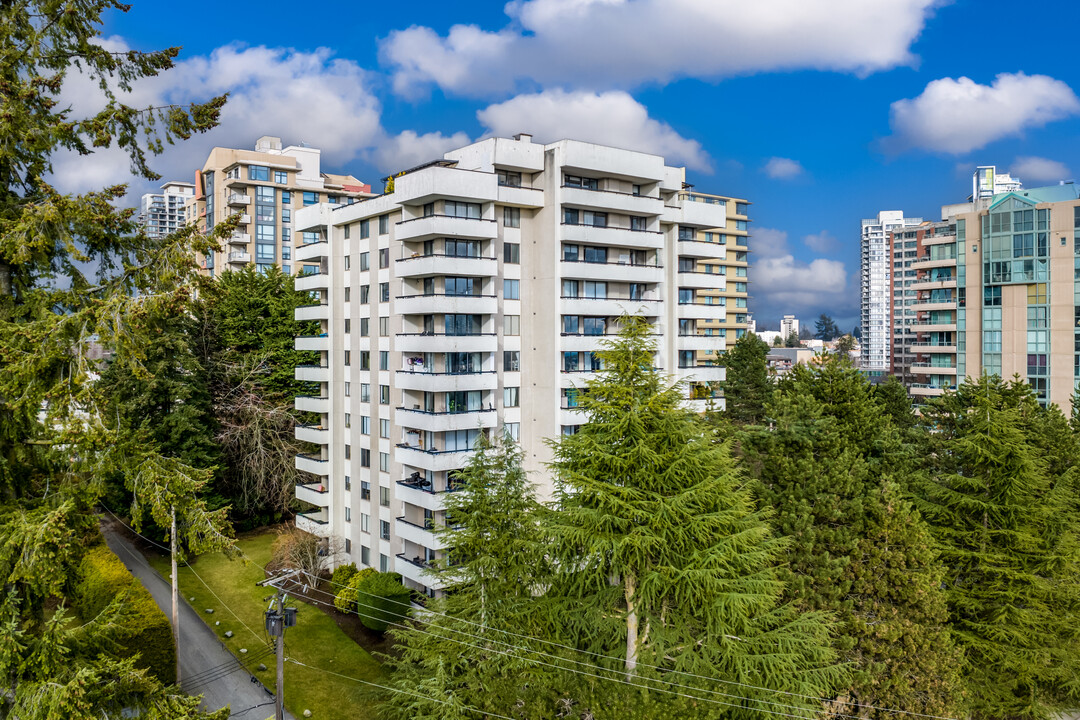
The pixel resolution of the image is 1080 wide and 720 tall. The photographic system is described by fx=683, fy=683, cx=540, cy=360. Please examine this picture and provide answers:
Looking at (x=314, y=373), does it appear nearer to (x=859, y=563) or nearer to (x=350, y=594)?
(x=350, y=594)

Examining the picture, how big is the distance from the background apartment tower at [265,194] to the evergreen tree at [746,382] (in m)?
44.5

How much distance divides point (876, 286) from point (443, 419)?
609 feet

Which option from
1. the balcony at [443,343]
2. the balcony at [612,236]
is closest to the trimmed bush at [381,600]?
the balcony at [443,343]

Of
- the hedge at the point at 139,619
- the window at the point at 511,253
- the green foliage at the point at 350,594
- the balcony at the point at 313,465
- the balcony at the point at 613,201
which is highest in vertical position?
the balcony at the point at 613,201

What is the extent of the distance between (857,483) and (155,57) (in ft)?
70.6

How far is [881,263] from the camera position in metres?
189

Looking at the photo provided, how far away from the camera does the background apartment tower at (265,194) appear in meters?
72.1

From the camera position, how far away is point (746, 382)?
162 feet

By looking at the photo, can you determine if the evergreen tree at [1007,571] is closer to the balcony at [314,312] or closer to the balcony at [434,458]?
the balcony at [434,458]

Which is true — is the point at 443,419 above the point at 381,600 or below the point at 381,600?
above

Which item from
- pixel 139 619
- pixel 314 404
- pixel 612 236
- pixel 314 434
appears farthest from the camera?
pixel 314 404

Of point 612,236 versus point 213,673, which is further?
point 612,236

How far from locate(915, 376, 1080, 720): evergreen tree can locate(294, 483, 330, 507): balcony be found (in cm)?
2978

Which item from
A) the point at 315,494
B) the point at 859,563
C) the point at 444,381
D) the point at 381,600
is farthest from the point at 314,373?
the point at 859,563
